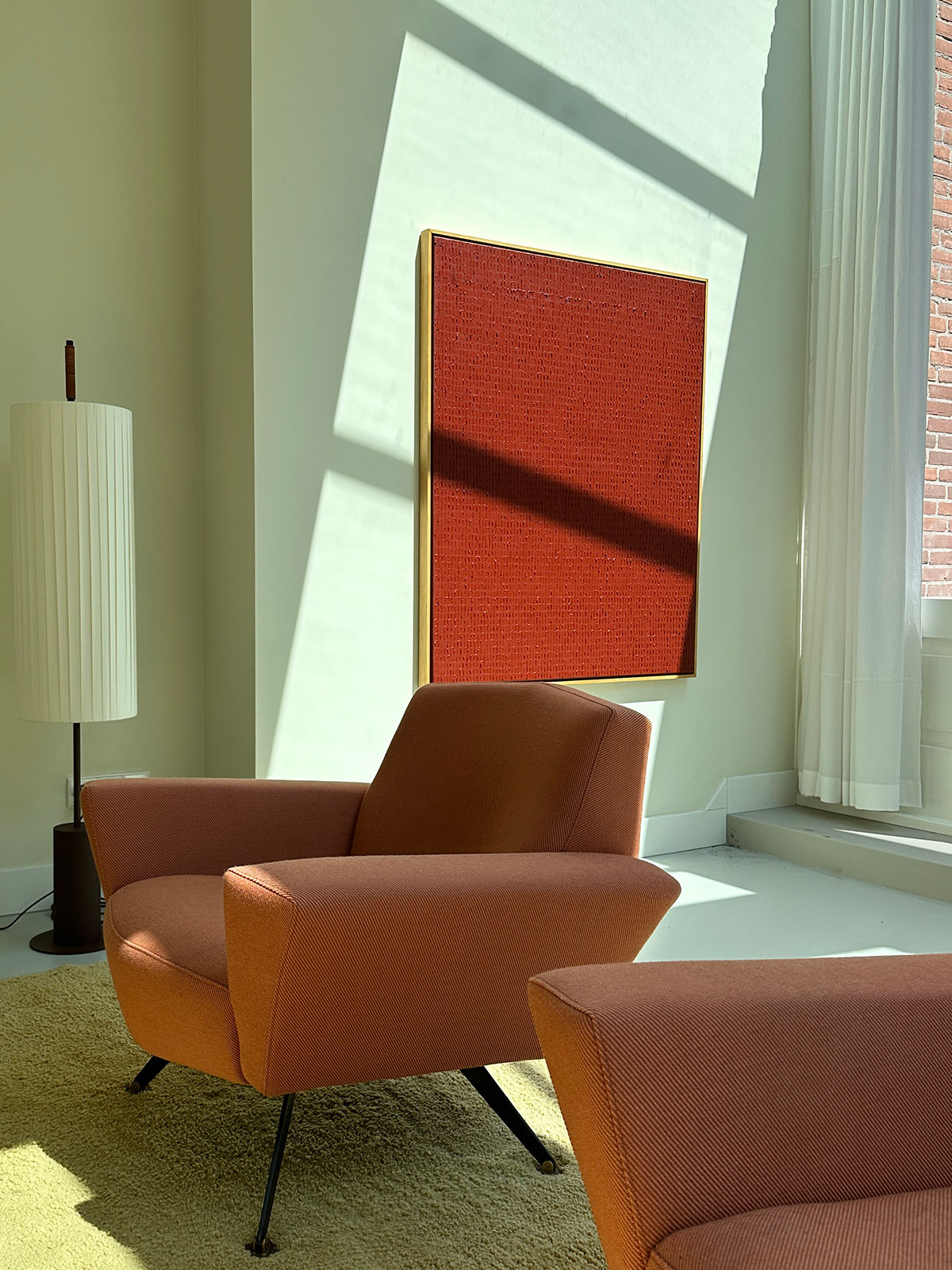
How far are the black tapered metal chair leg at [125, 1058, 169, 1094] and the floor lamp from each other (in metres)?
0.91

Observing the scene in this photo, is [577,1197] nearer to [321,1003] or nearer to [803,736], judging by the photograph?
[321,1003]

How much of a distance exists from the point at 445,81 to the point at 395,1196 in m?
3.01

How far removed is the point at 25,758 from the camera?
3320mm

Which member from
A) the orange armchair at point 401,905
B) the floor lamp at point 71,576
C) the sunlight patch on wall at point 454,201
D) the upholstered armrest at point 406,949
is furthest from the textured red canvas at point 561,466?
the upholstered armrest at point 406,949

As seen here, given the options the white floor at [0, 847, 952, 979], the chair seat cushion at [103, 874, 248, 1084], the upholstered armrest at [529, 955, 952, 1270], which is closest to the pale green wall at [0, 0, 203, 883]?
the white floor at [0, 847, 952, 979]

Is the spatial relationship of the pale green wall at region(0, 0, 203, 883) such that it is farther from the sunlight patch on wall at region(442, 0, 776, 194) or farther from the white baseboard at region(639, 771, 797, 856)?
the white baseboard at region(639, 771, 797, 856)

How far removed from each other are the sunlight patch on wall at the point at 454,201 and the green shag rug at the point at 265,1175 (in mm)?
1885

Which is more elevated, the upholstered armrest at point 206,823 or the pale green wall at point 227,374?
the pale green wall at point 227,374

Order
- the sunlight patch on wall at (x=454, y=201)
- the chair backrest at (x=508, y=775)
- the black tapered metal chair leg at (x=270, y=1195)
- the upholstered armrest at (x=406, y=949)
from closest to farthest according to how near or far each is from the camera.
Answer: the upholstered armrest at (x=406, y=949), the black tapered metal chair leg at (x=270, y=1195), the chair backrest at (x=508, y=775), the sunlight patch on wall at (x=454, y=201)

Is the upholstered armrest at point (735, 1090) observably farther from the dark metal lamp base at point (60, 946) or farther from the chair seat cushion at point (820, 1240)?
the dark metal lamp base at point (60, 946)

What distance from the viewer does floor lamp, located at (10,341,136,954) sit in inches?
115

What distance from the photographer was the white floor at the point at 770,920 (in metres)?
3.06

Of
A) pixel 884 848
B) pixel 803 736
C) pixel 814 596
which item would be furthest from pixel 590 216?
pixel 884 848

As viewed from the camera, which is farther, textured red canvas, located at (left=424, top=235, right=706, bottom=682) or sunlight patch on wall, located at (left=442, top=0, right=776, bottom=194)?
sunlight patch on wall, located at (left=442, top=0, right=776, bottom=194)
